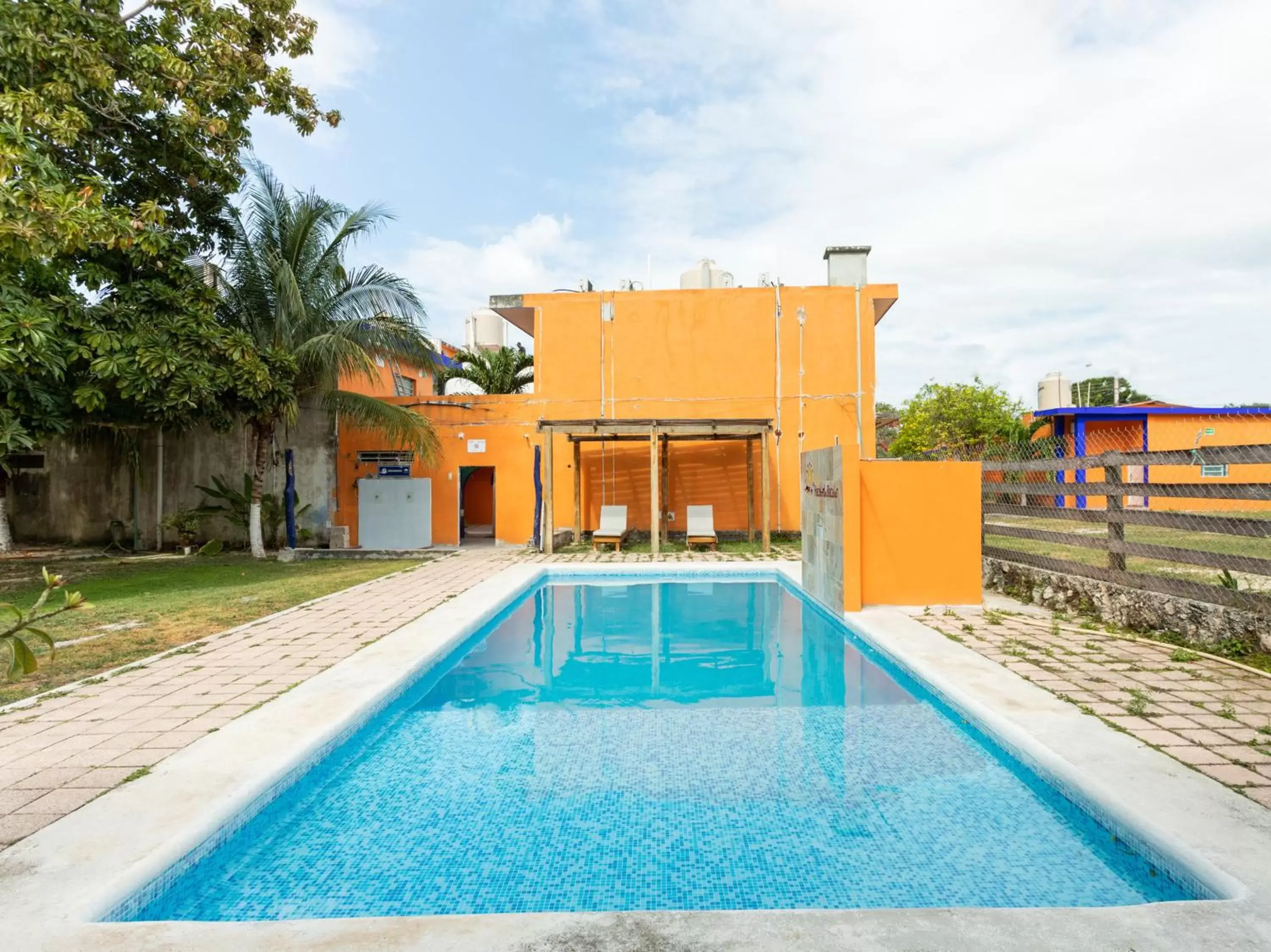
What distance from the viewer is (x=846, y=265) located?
16922 millimetres

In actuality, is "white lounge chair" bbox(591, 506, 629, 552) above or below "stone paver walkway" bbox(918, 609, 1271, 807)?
above

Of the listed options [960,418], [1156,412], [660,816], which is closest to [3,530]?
[660,816]

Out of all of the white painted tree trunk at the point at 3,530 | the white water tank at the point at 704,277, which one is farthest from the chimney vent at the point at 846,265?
the white painted tree trunk at the point at 3,530

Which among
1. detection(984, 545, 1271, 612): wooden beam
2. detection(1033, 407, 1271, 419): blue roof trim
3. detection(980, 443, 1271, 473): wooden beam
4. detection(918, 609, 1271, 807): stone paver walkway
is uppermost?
detection(1033, 407, 1271, 419): blue roof trim

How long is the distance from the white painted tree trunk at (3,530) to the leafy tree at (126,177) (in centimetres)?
460

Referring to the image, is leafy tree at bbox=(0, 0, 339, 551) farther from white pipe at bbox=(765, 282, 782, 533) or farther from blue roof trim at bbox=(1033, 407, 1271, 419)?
blue roof trim at bbox=(1033, 407, 1271, 419)

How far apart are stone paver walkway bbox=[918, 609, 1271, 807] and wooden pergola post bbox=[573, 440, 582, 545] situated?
398 inches

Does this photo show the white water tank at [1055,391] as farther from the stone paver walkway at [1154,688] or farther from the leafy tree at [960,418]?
the stone paver walkway at [1154,688]

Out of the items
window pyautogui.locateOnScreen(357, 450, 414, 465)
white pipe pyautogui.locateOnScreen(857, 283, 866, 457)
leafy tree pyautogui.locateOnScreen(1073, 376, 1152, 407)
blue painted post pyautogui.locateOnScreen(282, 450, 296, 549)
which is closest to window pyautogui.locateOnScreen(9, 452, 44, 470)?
blue painted post pyautogui.locateOnScreen(282, 450, 296, 549)

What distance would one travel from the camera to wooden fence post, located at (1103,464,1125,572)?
6.79 metres

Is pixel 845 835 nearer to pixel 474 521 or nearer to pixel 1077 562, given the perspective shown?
pixel 1077 562

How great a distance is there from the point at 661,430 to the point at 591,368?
9.78ft

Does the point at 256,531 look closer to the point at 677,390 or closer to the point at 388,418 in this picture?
the point at 388,418

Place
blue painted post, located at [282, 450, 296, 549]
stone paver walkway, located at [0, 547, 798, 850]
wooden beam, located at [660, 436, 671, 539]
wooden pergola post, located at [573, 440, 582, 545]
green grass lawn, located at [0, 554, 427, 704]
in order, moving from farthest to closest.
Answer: wooden pergola post, located at [573, 440, 582, 545] → wooden beam, located at [660, 436, 671, 539] → blue painted post, located at [282, 450, 296, 549] → green grass lawn, located at [0, 554, 427, 704] → stone paver walkway, located at [0, 547, 798, 850]
